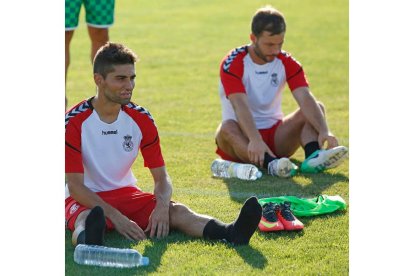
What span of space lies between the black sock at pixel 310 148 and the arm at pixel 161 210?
2.26m

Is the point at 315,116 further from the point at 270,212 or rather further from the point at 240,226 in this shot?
the point at 240,226

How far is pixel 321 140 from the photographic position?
8.66m

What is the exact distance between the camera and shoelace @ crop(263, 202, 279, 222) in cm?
664

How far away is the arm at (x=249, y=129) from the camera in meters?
8.50

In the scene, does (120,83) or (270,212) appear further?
(270,212)

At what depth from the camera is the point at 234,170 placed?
8.34 m

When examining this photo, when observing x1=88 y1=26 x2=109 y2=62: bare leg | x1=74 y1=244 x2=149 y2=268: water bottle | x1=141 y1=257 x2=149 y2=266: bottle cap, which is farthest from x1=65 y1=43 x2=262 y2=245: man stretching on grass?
x1=88 y1=26 x2=109 y2=62: bare leg

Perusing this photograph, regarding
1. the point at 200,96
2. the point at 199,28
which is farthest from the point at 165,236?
the point at 199,28

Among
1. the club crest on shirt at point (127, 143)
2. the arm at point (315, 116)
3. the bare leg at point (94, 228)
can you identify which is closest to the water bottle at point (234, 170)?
the arm at point (315, 116)

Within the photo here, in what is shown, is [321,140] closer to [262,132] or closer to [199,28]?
[262,132]

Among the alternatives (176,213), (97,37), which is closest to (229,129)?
(176,213)

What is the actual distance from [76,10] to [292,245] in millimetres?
4702

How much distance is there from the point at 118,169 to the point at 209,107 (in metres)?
5.07
